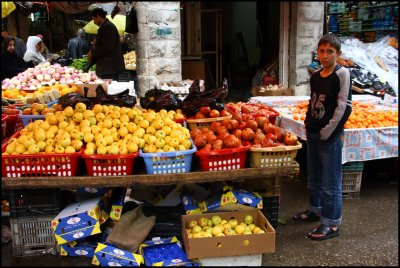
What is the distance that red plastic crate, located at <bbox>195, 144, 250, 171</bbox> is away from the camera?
3.47 meters

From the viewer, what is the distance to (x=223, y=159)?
353 centimetres

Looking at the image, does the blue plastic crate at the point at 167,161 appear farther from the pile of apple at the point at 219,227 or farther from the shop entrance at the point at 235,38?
the shop entrance at the point at 235,38

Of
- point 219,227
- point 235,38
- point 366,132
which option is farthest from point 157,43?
point 235,38

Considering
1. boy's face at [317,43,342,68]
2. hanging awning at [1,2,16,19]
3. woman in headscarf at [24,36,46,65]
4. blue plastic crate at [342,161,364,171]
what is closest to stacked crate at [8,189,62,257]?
hanging awning at [1,2,16,19]

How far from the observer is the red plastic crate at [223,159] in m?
3.47

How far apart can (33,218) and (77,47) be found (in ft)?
28.4

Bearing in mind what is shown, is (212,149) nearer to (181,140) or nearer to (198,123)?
(181,140)

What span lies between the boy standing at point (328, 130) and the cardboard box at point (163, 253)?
1.39 metres

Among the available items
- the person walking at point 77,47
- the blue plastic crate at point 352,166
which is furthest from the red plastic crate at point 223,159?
the person walking at point 77,47

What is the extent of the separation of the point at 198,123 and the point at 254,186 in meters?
0.87

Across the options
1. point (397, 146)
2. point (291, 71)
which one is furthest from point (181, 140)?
point (291, 71)

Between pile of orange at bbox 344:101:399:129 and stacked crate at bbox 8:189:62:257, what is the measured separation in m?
3.48

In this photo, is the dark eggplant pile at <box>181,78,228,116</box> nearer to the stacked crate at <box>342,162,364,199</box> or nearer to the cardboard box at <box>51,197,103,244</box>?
the cardboard box at <box>51,197,103,244</box>

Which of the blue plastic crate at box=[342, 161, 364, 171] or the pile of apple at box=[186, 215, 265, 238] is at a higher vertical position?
the blue plastic crate at box=[342, 161, 364, 171]
